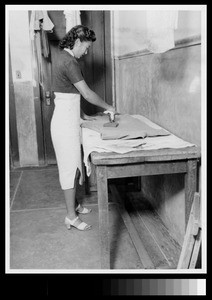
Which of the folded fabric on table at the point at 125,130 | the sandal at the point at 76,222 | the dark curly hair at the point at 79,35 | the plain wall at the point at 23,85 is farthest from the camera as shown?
the plain wall at the point at 23,85

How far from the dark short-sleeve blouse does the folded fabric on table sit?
36cm

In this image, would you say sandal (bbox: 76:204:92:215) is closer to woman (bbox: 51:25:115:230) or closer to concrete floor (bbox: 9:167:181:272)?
concrete floor (bbox: 9:167:181:272)

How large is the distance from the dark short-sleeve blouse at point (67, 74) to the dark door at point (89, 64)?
7.08 feet

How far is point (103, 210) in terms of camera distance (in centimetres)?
205

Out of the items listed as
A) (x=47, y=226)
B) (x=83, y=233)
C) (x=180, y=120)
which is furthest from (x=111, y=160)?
(x=47, y=226)

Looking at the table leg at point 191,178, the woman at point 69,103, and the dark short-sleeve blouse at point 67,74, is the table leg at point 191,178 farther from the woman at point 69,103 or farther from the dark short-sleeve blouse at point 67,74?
the dark short-sleeve blouse at point 67,74

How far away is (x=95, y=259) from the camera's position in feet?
8.14

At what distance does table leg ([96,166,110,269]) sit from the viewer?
1.99 meters

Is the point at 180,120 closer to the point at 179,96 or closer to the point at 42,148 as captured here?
the point at 179,96

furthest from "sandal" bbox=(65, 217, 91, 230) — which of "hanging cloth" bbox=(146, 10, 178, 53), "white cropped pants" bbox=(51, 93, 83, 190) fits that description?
"hanging cloth" bbox=(146, 10, 178, 53)

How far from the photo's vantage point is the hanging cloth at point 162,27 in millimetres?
1959

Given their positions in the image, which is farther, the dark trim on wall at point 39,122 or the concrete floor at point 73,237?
the dark trim on wall at point 39,122

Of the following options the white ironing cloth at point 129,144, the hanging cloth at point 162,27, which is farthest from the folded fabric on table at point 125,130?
the hanging cloth at point 162,27

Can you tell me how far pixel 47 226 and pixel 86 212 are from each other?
44 cm
